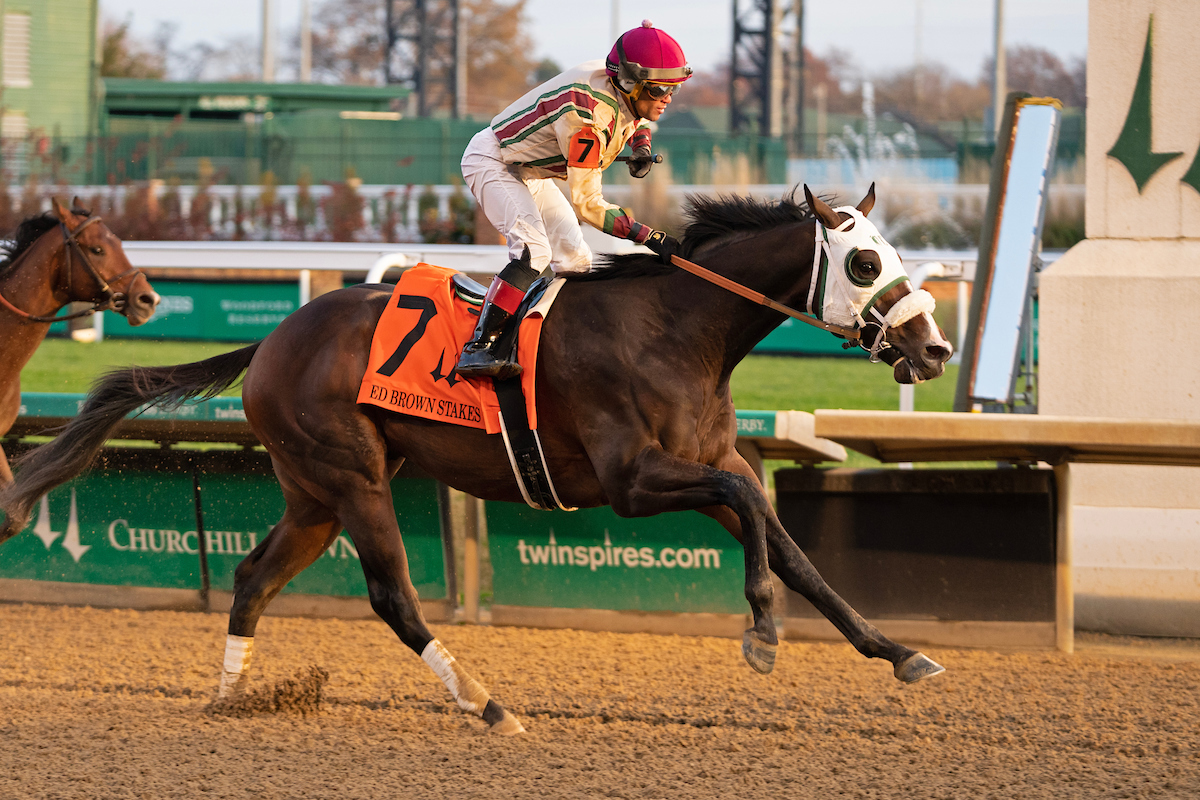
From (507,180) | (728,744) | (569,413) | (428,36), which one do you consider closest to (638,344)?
(569,413)

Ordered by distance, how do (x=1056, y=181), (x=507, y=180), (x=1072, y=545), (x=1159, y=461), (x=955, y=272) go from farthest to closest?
(x=1056, y=181) < (x=955, y=272) < (x=1072, y=545) < (x=1159, y=461) < (x=507, y=180)

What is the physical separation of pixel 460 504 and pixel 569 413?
2414 mm

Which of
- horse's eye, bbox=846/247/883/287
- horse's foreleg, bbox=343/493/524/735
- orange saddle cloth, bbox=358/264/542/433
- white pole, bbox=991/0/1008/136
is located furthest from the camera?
white pole, bbox=991/0/1008/136

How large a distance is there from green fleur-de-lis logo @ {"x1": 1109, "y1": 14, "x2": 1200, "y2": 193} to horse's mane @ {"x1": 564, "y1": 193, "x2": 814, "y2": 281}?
291 centimetres

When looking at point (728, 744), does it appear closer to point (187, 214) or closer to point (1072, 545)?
point (1072, 545)

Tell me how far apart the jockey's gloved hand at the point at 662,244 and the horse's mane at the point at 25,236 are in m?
3.49

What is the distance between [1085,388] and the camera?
5953mm

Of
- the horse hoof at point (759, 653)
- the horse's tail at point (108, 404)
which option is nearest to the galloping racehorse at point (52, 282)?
the horse's tail at point (108, 404)

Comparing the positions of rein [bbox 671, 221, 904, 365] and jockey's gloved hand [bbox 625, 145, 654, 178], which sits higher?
jockey's gloved hand [bbox 625, 145, 654, 178]

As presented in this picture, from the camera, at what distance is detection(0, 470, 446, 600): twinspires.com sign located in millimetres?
6148

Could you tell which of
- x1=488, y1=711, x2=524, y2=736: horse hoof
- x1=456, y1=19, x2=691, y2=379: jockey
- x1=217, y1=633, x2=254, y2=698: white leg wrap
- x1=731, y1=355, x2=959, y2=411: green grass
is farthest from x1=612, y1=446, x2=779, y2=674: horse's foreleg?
x1=731, y1=355, x2=959, y2=411: green grass

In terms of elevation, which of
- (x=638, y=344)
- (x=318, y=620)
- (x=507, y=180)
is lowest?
(x=318, y=620)

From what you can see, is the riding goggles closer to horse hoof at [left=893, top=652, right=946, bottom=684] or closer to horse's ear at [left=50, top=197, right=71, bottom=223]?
horse hoof at [left=893, top=652, right=946, bottom=684]

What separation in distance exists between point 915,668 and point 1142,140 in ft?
12.1
